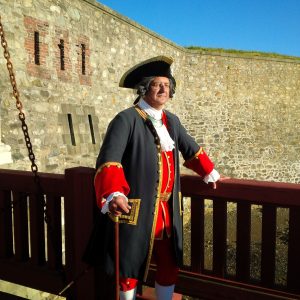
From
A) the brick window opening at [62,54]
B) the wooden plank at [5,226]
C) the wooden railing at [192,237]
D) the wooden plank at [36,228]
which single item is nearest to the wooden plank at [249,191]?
the wooden railing at [192,237]

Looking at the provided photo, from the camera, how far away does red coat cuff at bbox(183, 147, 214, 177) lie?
2.32 meters

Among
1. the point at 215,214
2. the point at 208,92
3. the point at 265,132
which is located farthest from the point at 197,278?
the point at 265,132

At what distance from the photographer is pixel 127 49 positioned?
9.95 metres

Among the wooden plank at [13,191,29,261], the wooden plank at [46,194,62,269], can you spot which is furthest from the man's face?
the wooden plank at [13,191,29,261]

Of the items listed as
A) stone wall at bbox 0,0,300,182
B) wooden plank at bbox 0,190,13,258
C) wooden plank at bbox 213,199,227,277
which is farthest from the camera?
stone wall at bbox 0,0,300,182

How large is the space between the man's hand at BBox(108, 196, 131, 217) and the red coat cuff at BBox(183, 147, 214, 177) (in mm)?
755

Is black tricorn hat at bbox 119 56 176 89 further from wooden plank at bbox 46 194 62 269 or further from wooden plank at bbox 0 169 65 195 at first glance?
wooden plank at bbox 46 194 62 269

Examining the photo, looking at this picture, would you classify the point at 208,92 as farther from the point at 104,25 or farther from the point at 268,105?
the point at 104,25

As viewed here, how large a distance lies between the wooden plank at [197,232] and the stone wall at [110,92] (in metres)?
4.44

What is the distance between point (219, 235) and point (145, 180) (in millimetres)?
A: 709

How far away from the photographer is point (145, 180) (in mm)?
2006

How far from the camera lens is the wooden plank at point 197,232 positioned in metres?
2.35

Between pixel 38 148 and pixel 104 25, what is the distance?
401cm

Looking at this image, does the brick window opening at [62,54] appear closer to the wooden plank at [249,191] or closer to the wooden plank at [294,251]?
the wooden plank at [249,191]
